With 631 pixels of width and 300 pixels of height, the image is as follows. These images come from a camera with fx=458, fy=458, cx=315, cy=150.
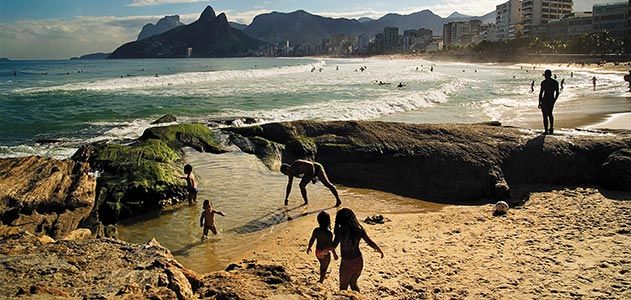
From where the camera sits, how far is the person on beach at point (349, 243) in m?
5.18

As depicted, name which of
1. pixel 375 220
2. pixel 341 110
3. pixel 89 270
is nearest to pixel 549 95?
pixel 375 220

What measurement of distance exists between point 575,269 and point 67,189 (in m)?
8.57

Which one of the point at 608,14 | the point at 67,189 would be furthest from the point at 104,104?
the point at 608,14

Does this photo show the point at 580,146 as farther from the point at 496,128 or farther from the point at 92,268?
the point at 92,268

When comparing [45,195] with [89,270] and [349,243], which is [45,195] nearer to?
[89,270]

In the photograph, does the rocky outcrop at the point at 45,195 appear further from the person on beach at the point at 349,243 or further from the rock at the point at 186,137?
the person on beach at the point at 349,243

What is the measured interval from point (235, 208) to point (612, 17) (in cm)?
13022

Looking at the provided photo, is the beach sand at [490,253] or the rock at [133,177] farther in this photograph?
the rock at [133,177]

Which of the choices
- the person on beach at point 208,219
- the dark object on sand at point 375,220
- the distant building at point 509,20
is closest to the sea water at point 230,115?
the person on beach at point 208,219

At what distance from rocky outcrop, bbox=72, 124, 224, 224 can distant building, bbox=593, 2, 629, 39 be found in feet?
384

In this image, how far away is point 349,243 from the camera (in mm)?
5211

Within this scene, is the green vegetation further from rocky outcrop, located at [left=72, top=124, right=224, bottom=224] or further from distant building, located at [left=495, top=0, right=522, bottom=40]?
rocky outcrop, located at [left=72, top=124, right=224, bottom=224]

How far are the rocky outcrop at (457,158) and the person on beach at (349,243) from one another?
17.3ft

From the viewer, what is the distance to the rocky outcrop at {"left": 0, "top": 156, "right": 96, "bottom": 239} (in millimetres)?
7695
